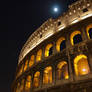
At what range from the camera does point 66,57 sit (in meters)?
10.3

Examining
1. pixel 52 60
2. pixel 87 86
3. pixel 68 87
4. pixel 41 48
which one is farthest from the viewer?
pixel 41 48

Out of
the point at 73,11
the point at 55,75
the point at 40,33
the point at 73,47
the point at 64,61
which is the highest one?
the point at 73,11

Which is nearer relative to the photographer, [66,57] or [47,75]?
[66,57]

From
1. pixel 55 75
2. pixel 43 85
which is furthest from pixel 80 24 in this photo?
pixel 43 85

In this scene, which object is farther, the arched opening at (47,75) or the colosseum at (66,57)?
the arched opening at (47,75)

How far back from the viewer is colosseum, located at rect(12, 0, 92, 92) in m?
8.92

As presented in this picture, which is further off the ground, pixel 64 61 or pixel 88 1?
pixel 88 1

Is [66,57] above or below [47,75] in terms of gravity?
above

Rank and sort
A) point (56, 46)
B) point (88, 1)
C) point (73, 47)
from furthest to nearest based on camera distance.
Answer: point (88, 1) → point (56, 46) → point (73, 47)

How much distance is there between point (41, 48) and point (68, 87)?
663 cm

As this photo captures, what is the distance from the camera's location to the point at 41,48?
14055 millimetres

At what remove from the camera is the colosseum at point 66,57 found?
892cm

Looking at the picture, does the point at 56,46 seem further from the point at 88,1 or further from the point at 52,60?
the point at 88,1

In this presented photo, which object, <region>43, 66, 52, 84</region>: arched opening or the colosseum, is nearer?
the colosseum
